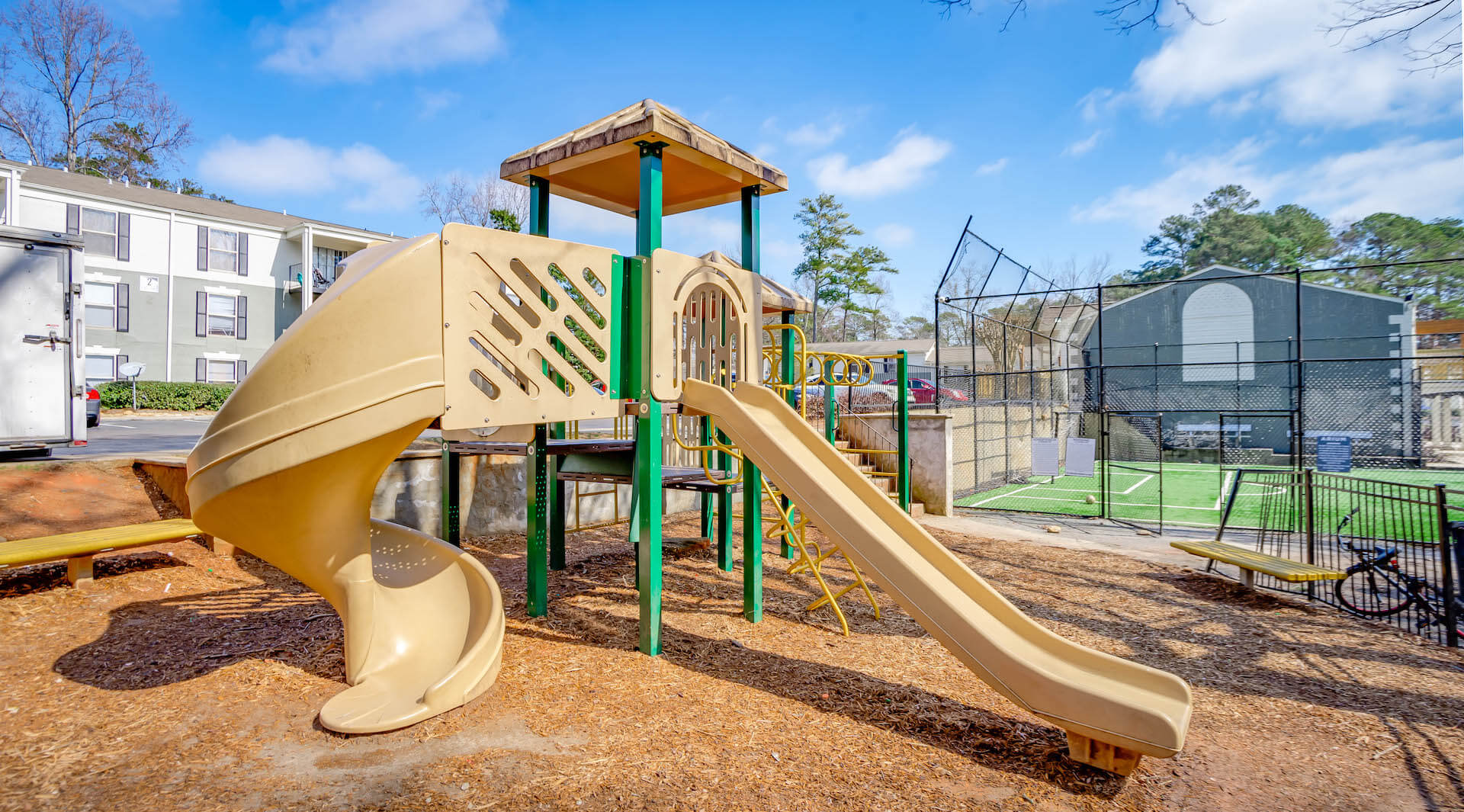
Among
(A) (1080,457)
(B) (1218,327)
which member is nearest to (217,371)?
(A) (1080,457)

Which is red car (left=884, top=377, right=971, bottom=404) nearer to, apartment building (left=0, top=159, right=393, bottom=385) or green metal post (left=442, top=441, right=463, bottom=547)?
green metal post (left=442, top=441, right=463, bottom=547)

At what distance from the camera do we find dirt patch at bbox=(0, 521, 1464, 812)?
8.66 ft

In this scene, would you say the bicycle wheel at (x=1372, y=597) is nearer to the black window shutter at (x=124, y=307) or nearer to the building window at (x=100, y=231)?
the black window shutter at (x=124, y=307)

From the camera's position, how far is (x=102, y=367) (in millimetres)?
22828

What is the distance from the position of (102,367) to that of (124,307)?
2.15m

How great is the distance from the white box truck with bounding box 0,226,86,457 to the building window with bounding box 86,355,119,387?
19.5 m

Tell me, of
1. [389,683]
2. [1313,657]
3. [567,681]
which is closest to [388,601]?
[389,683]

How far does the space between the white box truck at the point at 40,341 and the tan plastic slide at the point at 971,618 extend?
759cm

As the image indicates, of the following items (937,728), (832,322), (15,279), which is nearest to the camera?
(937,728)

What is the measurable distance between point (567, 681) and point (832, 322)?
52.7 m

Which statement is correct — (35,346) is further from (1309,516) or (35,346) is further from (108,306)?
(108,306)

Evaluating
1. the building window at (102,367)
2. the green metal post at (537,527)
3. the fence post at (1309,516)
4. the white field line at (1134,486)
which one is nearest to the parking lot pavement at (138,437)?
the building window at (102,367)

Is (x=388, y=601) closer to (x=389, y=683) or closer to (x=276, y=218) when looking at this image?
(x=389, y=683)

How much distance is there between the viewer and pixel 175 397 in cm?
2230
